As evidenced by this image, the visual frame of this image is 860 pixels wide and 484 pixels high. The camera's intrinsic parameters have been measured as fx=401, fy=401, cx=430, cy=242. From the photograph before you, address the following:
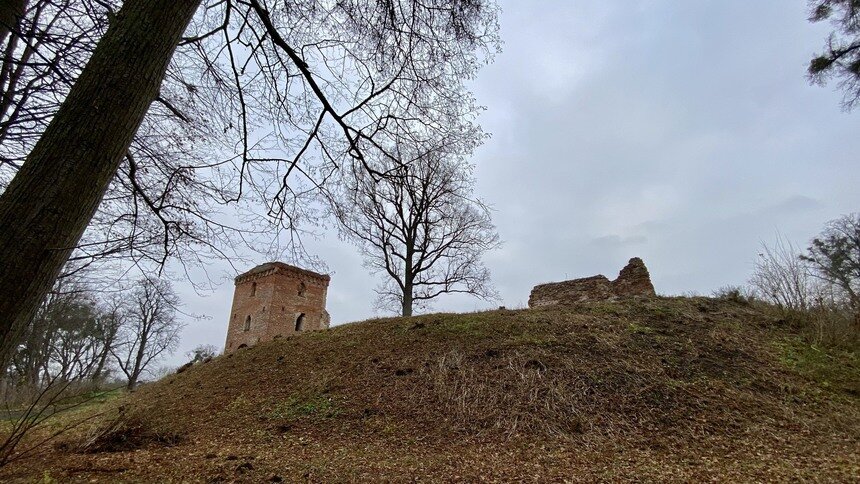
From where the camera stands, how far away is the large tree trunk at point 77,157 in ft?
5.54

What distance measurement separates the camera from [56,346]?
19812 millimetres

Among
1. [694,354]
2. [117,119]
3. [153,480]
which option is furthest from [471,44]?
[694,354]

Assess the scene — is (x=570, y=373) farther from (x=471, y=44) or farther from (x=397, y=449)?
(x=471, y=44)

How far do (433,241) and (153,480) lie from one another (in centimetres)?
1449

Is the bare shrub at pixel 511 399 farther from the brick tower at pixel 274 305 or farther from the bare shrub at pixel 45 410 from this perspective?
the brick tower at pixel 274 305

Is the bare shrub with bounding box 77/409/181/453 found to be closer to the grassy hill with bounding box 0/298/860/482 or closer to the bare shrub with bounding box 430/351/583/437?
the grassy hill with bounding box 0/298/860/482

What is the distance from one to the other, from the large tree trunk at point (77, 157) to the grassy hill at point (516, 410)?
122 inches

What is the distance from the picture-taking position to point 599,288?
1296 cm

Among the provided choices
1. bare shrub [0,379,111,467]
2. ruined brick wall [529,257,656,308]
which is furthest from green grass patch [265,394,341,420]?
ruined brick wall [529,257,656,308]

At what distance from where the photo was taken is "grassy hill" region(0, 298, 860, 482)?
4359mm

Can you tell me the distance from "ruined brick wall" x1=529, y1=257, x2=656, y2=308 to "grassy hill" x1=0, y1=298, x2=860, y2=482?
2.47 meters

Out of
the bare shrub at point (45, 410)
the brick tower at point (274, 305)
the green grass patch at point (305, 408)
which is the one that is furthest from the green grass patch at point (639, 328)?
the brick tower at point (274, 305)

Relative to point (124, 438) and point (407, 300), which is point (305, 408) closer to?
point (124, 438)

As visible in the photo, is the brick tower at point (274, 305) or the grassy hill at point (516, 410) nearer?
the grassy hill at point (516, 410)
